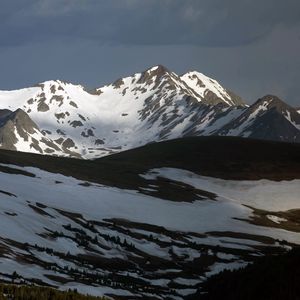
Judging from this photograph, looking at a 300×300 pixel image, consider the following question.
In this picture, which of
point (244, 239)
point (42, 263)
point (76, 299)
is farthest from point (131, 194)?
point (76, 299)

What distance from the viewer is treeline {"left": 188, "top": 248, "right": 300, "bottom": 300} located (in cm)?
3638

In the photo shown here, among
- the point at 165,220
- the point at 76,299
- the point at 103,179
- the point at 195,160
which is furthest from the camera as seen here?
the point at 195,160

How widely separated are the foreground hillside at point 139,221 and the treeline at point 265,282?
542 inches

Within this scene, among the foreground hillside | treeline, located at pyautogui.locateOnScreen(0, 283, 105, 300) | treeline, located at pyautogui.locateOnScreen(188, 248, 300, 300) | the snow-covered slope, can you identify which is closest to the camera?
treeline, located at pyautogui.locateOnScreen(0, 283, 105, 300)

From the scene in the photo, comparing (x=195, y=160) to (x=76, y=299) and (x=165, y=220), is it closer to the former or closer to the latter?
(x=165, y=220)

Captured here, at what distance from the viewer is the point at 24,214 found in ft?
275

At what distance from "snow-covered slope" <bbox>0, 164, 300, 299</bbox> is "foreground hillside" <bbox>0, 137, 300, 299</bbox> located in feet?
0.52

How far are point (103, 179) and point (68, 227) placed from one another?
55599mm

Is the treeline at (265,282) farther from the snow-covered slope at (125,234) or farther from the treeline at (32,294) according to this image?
the snow-covered slope at (125,234)

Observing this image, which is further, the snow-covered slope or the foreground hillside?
the foreground hillside

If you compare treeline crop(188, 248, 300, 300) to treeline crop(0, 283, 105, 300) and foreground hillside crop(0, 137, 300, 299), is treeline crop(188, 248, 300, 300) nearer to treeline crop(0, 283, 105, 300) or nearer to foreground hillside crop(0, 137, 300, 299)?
treeline crop(0, 283, 105, 300)

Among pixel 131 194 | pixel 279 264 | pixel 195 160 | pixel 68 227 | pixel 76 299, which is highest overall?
pixel 195 160

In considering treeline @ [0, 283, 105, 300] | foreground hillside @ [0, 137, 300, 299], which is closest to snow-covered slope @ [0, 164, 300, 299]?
foreground hillside @ [0, 137, 300, 299]

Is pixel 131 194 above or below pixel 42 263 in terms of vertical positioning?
above
